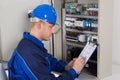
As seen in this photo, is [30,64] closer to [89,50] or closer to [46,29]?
[46,29]

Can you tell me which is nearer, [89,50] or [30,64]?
[30,64]

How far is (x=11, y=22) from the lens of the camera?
1.63 meters

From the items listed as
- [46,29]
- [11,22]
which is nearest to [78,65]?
[46,29]

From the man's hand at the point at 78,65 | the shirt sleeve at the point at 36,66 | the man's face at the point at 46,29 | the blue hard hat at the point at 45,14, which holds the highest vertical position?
the blue hard hat at the point at 45,14

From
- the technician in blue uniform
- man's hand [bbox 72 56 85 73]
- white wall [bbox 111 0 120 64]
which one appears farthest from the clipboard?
white wall [bbox 111 0 120 64]

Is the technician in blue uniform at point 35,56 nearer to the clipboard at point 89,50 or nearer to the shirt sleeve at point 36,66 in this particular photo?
the shirt sleeve at point 36,66

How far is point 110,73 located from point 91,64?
0.21m

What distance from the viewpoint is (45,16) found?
4.60ft

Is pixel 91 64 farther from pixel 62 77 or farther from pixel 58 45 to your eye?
pixel 62 77

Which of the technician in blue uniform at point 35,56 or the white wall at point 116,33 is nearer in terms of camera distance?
the technician in blue uniform at point 35,56

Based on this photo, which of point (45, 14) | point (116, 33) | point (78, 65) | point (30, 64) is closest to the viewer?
point (30, 64)

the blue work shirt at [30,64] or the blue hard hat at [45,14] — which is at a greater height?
the blue hard hat at [45,14]

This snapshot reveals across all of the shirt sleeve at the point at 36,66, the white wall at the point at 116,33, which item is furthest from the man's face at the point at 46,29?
the white wall at the point at 116,33

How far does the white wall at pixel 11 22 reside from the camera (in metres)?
1.58
